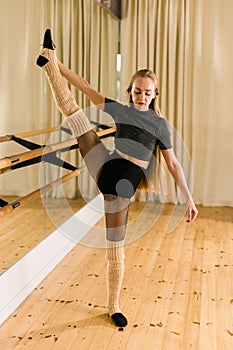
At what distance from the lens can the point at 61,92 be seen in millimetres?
2436

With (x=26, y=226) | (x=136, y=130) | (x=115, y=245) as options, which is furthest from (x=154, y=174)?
(x=26, y=226)

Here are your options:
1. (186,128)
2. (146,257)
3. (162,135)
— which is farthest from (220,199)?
(162,135)

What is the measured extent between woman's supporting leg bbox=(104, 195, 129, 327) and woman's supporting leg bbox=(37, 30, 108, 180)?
18cm

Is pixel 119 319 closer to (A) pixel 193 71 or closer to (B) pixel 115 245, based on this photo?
(B) pixel 115 245

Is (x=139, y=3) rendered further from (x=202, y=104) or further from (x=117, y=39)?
(x=202, y=104)

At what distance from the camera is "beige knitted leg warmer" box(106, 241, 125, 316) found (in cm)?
266

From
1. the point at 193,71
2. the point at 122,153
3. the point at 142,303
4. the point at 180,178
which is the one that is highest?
the point at 193,71

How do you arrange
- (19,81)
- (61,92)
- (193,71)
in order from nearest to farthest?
(61,92) < (19,81) < (193,71)

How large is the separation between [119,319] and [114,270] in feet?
0.80

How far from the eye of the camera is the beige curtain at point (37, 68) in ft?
8.76

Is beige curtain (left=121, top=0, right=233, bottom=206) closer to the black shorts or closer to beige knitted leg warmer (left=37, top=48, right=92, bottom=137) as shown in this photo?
the black shorts

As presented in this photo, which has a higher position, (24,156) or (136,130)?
(136,130)

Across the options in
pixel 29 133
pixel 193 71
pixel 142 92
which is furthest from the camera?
pixel 193 71

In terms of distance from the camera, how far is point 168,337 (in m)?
2.50
